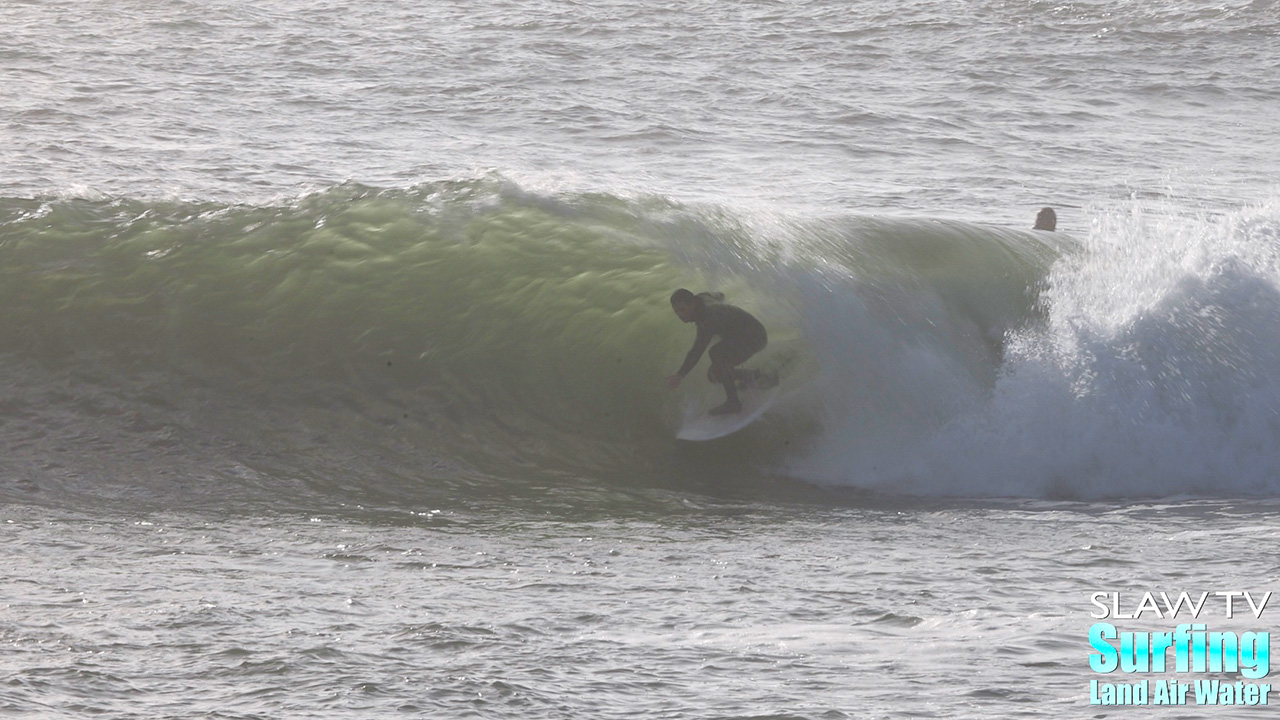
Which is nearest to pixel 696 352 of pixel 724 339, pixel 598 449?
pixel 724 339

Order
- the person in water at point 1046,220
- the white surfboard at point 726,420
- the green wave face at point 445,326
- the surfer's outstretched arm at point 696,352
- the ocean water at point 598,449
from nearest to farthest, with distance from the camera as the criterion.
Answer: the ocean water at point 598,449
the green wave face at point 445,326
the white surfboard at point 726,420
the surfer's outstretched arm at point 696,352
the person in water at point 1046,220

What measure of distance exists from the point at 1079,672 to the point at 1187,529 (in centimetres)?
254

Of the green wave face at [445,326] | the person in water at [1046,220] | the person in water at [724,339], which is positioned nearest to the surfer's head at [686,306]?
the person in water at [724,339]

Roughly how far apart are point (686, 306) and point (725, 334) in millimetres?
273

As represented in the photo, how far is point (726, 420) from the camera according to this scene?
311 inches

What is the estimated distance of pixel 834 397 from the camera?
26.6 feet

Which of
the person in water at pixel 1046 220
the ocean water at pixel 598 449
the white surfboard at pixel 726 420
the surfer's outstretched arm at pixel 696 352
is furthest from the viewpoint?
the person in water at pixel 1046 220

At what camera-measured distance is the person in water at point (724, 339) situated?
790 cm

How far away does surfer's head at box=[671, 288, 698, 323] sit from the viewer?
7938mm

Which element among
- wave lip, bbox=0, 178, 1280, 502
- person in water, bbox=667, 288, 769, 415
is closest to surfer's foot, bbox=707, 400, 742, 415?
person in water, bbox=667, 288, 769, 415

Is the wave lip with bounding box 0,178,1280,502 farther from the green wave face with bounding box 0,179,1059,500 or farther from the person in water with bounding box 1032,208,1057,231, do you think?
the person in water with bounding box 1032,208,1057,231

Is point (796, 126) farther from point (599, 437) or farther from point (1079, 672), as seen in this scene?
point (1079, 672)

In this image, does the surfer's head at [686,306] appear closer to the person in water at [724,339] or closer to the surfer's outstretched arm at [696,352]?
the person in water at [724,339]

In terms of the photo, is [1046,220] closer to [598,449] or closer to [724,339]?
[724,339]
